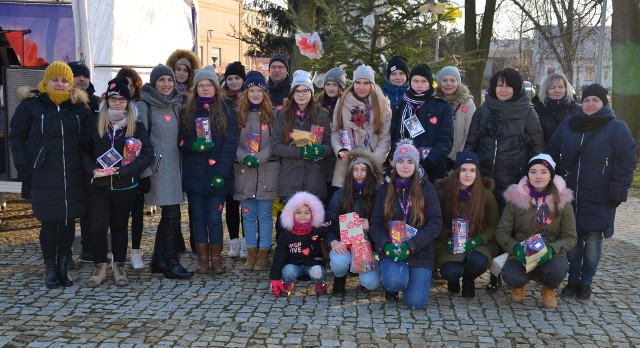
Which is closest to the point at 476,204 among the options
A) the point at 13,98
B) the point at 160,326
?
the point at 160,326

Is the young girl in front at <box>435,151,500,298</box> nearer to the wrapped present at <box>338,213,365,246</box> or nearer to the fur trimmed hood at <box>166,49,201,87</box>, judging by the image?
the wrapped present at <box>338,213,365,246</box>

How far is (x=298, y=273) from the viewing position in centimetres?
563

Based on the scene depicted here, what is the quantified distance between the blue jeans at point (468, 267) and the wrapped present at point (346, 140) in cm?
136

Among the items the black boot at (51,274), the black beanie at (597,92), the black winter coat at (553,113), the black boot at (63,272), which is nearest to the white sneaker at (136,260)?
the black boot at (63,272)

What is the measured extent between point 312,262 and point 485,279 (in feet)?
5.61

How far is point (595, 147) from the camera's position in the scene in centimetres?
550

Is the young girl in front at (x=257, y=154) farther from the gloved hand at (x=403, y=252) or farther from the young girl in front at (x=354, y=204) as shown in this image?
the gloved hand at (x=403, y=252)

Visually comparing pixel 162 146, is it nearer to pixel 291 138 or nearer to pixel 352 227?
pixel 291 138

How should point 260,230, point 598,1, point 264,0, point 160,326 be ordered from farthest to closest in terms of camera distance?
1. point 598,1
2. point 264,0
3. point 260,230
4. point 160,326

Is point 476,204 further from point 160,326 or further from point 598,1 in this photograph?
point 598,1

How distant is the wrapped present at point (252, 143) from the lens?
20.3 feet

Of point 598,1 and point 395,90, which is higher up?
point 598,1

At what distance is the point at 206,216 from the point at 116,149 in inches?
41.6

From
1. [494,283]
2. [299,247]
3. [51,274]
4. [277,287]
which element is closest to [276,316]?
[277,287]
